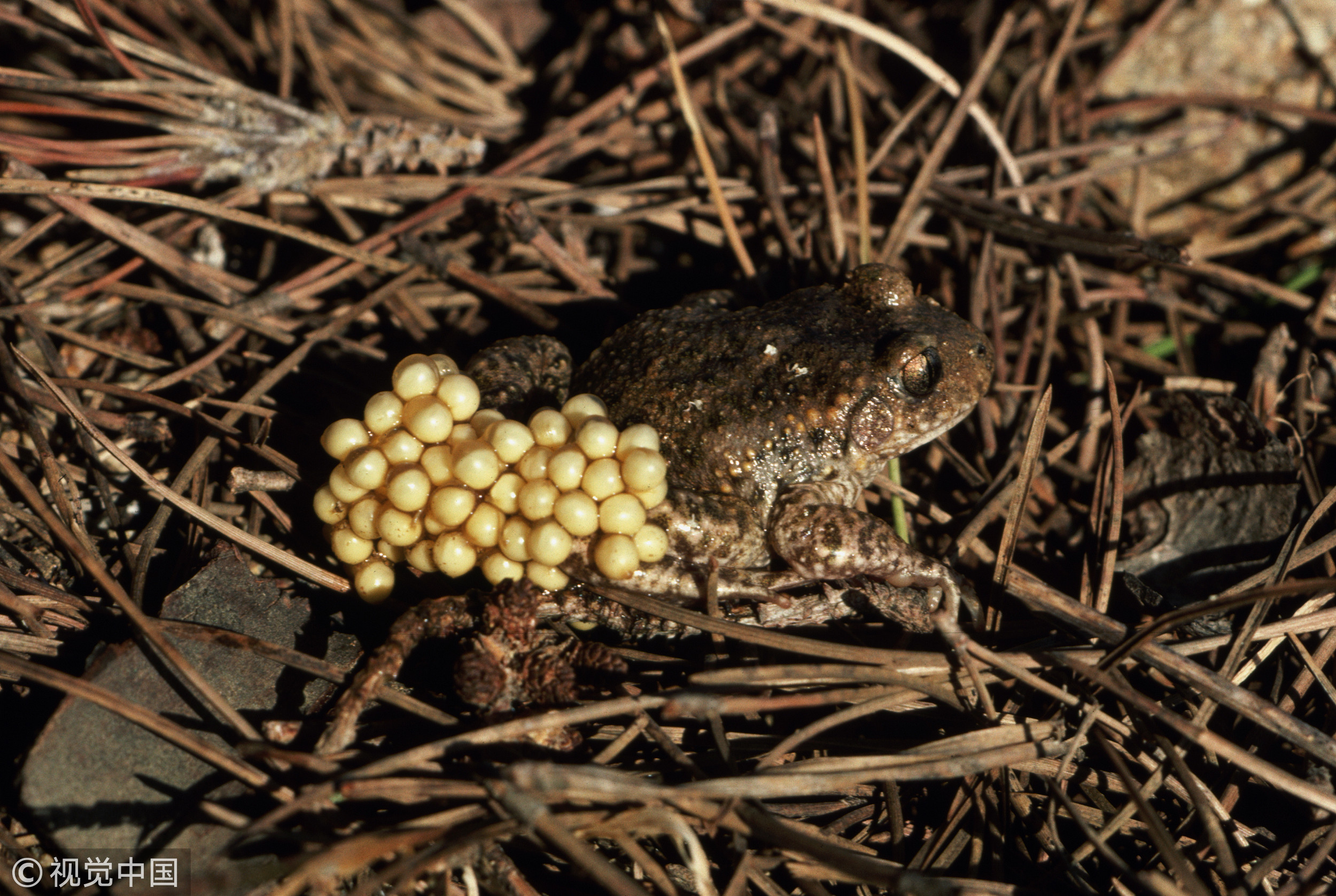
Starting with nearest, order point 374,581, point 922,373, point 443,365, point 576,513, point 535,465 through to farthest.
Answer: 1. point 576,513
2. point 535,465
3. point 374,581
4. point 443,365
5. point 922,373

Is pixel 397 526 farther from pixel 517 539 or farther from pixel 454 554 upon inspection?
pixel 517 539

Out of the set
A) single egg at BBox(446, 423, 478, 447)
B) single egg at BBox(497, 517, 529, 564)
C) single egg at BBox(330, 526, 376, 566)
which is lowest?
single egg at BBox(330, 526, 376, 566)

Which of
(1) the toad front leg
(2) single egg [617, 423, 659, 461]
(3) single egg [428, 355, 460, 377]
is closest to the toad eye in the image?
(1) the toad front leg

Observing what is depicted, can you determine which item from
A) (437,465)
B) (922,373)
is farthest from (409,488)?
(922,373)

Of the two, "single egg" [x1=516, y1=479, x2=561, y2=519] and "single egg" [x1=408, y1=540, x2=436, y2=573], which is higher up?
"single egg" [x1=516, y1=479, x2=561, y2=519]

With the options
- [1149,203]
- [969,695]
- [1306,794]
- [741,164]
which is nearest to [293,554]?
[969,695]

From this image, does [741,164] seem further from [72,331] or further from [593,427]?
[72,331]

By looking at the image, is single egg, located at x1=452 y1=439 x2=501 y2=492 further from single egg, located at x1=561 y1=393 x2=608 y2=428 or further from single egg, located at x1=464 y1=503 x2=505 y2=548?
single egg, located at x1=561 y1=393 x2=608 y2=428
